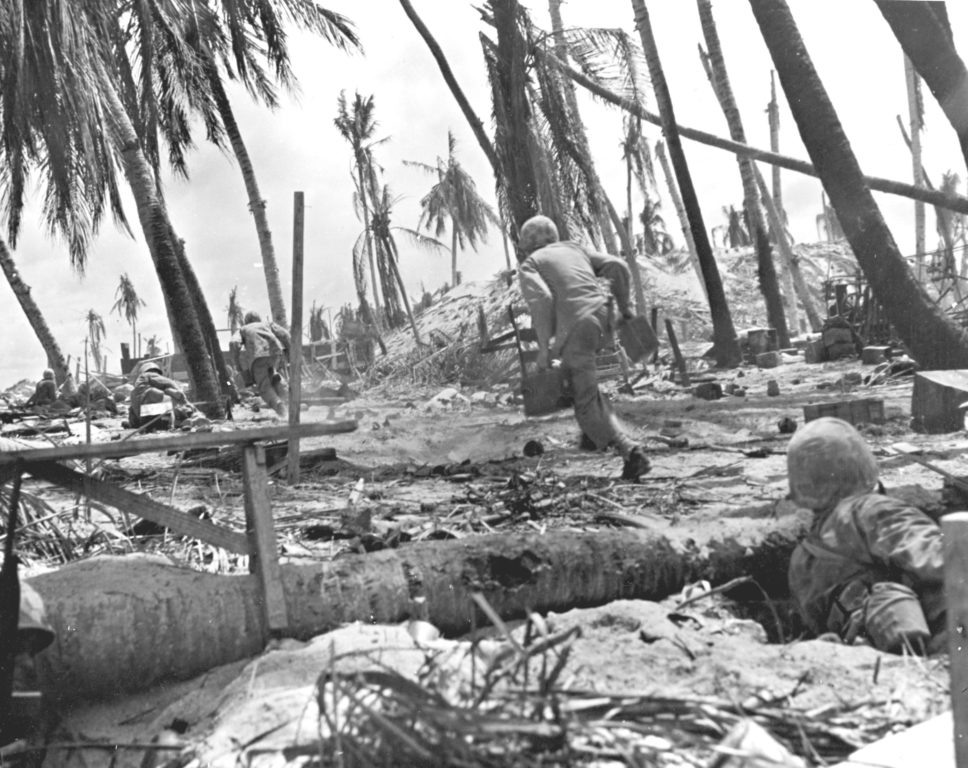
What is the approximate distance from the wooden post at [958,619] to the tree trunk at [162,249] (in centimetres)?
1147

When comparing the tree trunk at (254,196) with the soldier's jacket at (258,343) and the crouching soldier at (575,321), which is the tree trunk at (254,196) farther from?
the crouching soldier at (575,321)

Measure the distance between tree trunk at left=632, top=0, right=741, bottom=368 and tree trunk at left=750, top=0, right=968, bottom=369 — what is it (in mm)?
7326

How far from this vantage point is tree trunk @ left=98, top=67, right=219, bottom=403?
39.5 ft

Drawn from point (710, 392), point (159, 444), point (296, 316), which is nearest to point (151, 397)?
point (296, 316)

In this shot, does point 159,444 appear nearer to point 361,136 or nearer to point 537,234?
point 537,234

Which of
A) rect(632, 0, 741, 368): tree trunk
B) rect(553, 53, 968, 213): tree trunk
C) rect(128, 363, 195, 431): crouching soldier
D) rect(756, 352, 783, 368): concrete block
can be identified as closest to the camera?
rect(553, 53, 968, 213): tree trunk

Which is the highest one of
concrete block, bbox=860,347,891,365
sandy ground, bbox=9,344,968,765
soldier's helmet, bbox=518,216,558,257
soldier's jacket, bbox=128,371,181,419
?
soldier's helmet, bbox=518,216,558,257

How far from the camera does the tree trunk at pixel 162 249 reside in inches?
474

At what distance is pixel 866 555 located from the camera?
2.92 m

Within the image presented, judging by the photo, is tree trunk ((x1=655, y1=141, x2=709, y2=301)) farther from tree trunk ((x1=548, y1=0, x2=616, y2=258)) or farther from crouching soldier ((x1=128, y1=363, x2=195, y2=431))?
crouching soldier ((x1=128, y1=363, x2=195, y2=431))

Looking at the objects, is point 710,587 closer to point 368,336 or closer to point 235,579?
point 235,579

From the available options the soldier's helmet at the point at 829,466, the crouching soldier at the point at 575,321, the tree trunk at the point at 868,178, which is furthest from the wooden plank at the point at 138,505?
the tree trunk at the point at 868,178

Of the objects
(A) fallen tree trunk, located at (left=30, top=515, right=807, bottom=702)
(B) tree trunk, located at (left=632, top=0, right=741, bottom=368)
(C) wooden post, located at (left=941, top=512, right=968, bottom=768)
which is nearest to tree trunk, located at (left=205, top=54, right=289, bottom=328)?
(B) tree trunk, located at (left=632, top=0, right=741, bottom=368)

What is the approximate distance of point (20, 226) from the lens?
20422mm
